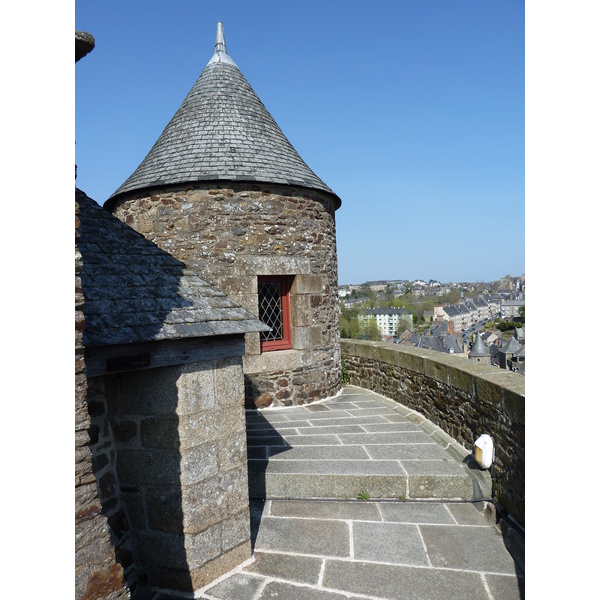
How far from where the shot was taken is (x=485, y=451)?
13.9 ft

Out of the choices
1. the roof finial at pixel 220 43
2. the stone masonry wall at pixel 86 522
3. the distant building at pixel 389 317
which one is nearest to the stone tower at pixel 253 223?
the roof finial at pixel 220 43

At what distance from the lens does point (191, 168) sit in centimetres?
696

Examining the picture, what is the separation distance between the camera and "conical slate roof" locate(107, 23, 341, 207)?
698 cm

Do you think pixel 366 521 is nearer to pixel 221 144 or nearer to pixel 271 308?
pixel 271 308

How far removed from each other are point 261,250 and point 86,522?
205 inches

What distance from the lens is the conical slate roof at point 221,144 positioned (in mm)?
6984

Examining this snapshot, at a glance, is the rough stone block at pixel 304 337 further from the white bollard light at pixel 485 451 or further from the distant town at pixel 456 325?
the distant town at pixel 456 325

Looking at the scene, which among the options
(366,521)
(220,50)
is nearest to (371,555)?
(366,521)

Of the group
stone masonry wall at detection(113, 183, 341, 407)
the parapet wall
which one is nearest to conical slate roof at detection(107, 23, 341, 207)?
stone masonry wall at detection(113, 183, 341, 407)

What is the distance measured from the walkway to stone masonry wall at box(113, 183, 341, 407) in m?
1.25
